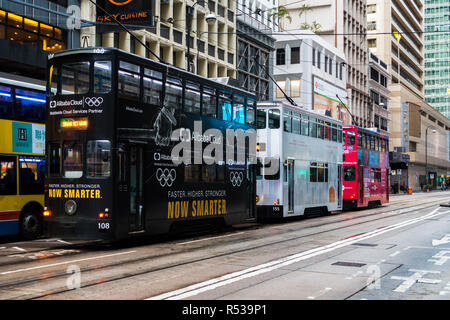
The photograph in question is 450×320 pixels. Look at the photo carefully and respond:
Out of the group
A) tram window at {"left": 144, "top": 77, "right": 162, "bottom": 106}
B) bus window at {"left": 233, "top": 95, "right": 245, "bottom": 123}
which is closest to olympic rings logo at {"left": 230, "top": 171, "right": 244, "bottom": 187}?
bus window at {"left": 233, "top": 95, "right": 245, "bottom": 123}

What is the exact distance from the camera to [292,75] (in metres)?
59.1

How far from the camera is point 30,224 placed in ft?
53.3

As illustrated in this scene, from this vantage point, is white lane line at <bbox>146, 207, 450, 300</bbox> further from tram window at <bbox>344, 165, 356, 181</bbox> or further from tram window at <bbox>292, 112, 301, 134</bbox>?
tram window at <bbox>344, 165, 356, 181</bbox>

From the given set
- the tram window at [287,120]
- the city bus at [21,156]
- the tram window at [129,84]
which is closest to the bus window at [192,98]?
the tram window at [129,84]

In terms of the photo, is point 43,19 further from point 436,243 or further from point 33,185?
point 436,243

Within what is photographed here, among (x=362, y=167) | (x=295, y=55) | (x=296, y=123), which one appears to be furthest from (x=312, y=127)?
(x=295, y=55)

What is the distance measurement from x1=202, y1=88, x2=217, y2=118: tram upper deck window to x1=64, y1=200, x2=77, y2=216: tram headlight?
4885mm

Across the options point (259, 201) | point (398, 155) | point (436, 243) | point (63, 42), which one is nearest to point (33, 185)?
point (259, 201)

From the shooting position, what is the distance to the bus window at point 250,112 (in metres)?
19.3

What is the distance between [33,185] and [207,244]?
5.36 metres

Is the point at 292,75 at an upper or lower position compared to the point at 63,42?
upper

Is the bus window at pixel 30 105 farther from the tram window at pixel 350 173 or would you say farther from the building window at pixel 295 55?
the building window at pixel 295 55
